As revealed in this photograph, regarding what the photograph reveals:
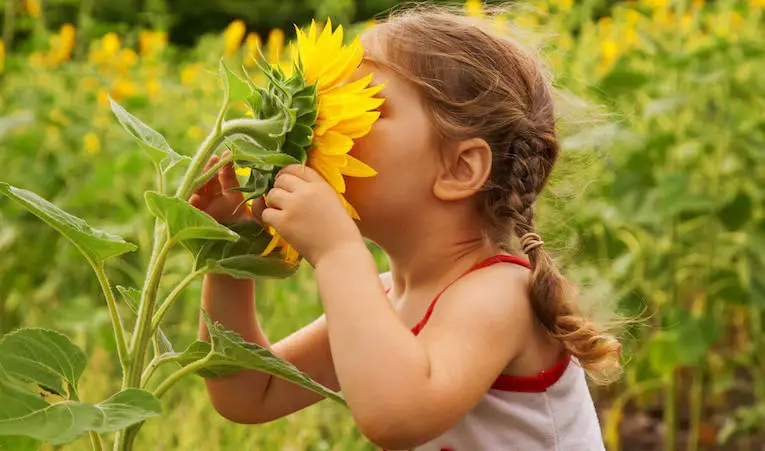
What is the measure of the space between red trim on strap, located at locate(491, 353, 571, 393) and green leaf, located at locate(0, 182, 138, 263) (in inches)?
19.1

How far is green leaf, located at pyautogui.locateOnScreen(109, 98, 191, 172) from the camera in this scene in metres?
1.18

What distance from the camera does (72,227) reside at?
109 cm

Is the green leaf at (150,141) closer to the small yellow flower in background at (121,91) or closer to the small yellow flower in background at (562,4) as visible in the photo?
the small yellow flower in background at (121,91)

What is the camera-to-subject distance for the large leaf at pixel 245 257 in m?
1.23

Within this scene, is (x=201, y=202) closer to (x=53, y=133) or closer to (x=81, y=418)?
(x=81, y=418)

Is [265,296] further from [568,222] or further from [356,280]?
[356,280]

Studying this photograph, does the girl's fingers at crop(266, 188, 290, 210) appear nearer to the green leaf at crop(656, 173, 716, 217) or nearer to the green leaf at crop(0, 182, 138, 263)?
the green leaf at crop(0, 182, 138, 263)

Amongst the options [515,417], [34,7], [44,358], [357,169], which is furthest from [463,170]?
[34,7]

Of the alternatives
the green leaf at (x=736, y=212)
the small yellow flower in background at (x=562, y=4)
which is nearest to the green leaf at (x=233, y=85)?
the green leaf at (x=736, y=212)

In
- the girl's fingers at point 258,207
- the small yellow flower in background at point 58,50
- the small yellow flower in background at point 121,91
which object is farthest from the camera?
the small yellow flower in background at point 58,50

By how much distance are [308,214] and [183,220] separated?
152mm

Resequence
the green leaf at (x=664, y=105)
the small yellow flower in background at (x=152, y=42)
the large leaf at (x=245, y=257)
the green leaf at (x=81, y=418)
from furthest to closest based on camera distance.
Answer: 1. the small yellow flower in background at (x=152, y=42)
2. the green leaf at (x=664, y=105)
3. the large leaf at (x=245, y=257)
4. the green leaf at (x=81, y=418)

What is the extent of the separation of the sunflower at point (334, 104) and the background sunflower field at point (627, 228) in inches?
31.1

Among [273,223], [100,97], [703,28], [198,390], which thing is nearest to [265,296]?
[198,390]
